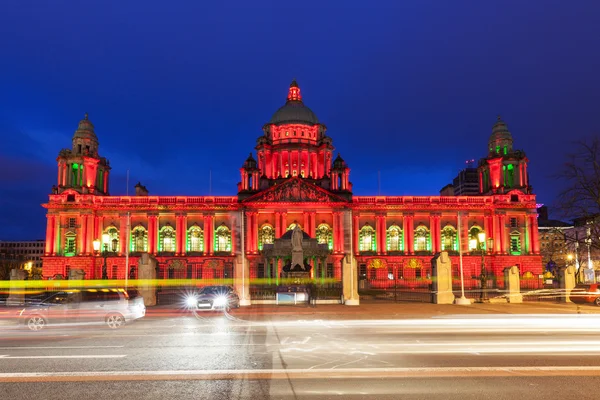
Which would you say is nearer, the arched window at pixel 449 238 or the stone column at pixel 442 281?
the stone column at pixel 442 281

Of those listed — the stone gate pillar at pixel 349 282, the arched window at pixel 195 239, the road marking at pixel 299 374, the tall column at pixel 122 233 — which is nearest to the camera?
the road marking at pixel 299 374

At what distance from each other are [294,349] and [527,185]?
8497 cm

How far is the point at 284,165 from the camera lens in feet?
339

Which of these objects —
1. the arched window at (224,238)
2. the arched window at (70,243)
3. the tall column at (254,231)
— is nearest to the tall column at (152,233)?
the arched window at (224,238)

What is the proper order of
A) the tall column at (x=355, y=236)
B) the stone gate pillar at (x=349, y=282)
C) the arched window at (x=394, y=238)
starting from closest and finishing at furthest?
the stone gate pillar at (x=349, y=282)
the tall column at (x=355, y=236)
the arched window at (x=394, y=238)

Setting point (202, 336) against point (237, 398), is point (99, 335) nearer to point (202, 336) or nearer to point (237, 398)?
point (202, 336)

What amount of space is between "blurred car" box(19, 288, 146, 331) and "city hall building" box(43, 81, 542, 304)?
5954 centimetres

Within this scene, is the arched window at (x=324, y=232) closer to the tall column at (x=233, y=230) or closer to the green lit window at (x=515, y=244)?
the tall column at (x=233, y=230)

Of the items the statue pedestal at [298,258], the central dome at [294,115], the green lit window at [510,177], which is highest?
the central dome at [294,115]

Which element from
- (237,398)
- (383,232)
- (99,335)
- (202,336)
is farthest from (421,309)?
(383,232)

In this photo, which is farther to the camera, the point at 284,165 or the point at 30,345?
the point at 284,165

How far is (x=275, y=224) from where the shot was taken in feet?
284

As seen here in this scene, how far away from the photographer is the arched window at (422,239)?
90.2 m

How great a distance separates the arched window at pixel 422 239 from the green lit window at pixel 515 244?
43.5ft
